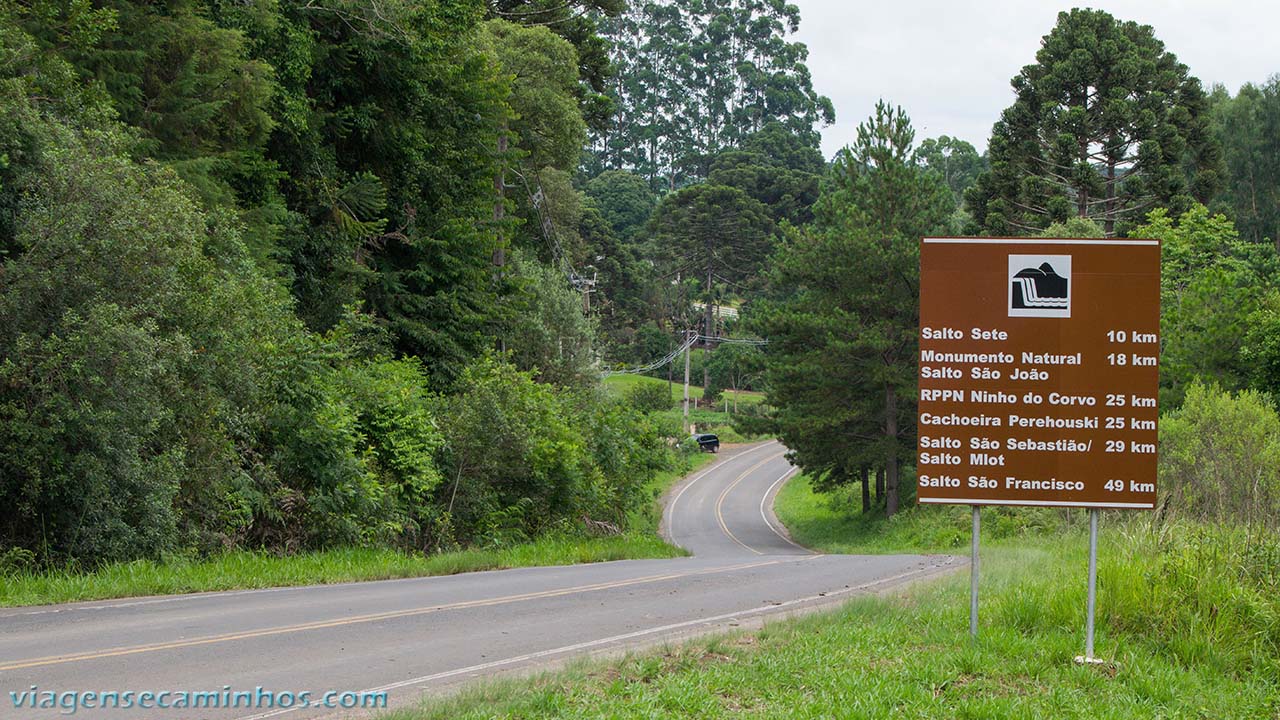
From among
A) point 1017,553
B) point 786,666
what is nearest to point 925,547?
point 1017,553

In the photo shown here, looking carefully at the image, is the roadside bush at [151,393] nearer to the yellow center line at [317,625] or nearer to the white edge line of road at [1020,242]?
the yellow center line at [317,625]

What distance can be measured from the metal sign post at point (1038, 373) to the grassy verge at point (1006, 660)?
0.64 metres

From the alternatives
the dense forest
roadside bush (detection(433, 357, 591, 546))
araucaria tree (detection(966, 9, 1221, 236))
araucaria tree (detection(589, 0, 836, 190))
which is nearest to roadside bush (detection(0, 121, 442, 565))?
the dense forest

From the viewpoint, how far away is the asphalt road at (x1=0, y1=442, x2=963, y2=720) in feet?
25.2

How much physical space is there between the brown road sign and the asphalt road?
3.32 m

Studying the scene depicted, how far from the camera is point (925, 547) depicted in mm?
33781

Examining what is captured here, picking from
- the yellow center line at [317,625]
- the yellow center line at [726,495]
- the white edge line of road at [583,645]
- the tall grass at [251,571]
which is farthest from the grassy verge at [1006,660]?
the yellow center line at [726,495]

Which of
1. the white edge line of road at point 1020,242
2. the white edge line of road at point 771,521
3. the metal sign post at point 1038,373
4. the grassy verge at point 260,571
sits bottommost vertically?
the white edge line of road at point 771,521

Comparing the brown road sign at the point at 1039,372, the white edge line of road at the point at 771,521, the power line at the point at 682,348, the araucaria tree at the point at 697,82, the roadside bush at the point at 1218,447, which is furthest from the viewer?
the araucaria tree at the point at 697,82

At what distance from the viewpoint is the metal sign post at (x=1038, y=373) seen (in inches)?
354

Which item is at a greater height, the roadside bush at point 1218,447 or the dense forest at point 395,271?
the dense forest at point 395,271

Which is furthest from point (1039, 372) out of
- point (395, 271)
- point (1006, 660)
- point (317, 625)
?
point (395, 271)

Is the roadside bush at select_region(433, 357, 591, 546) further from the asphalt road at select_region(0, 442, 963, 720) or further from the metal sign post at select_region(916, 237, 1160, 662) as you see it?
the metal sign post at select_region(916, 237, 1160, 662)

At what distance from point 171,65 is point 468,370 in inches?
349
